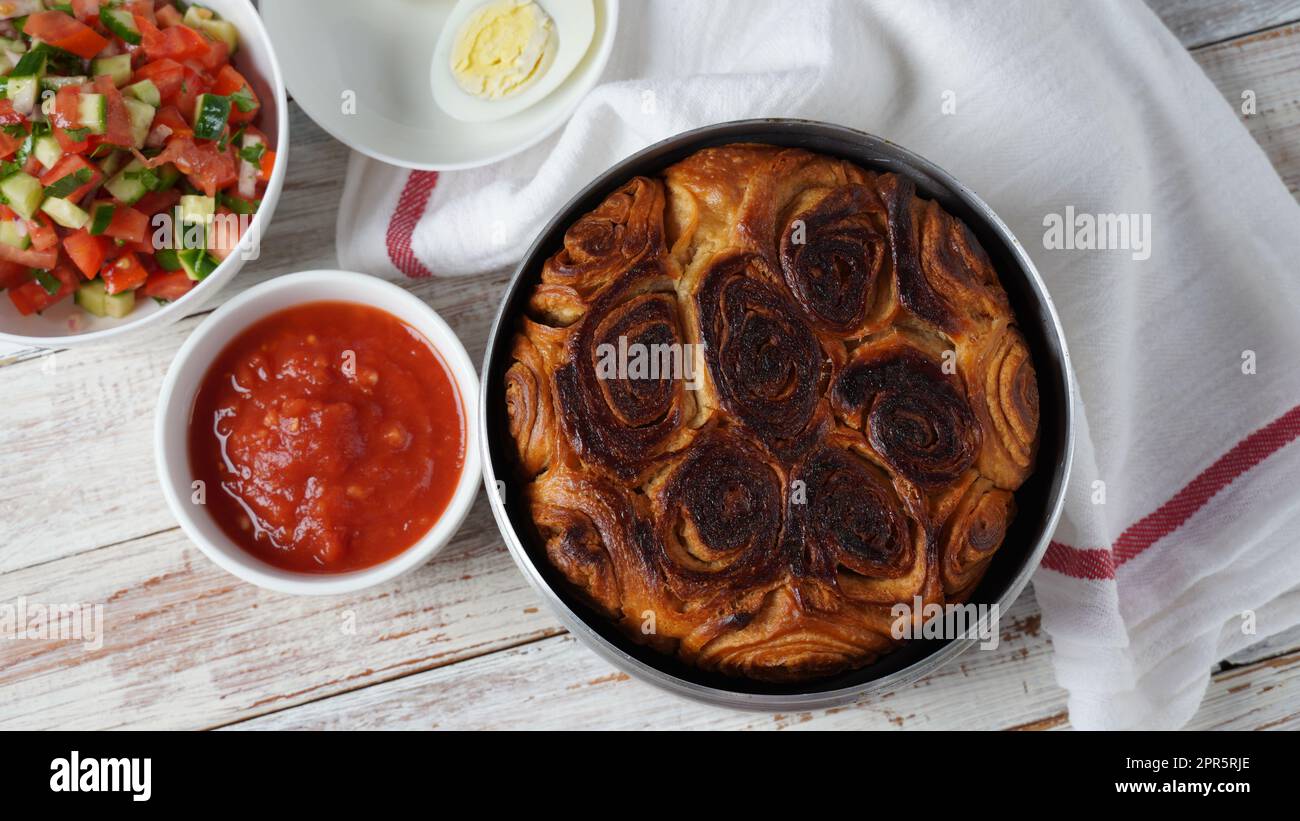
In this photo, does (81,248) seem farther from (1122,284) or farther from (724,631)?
(1122,284)

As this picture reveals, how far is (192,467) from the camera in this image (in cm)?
262

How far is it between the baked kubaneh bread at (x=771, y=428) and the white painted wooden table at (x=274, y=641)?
0.73m

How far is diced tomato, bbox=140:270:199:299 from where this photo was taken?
2.65 m

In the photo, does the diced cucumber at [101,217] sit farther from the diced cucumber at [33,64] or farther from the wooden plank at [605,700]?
the wooden plank at [605,700]

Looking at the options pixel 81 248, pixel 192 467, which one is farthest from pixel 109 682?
pixel 81 248

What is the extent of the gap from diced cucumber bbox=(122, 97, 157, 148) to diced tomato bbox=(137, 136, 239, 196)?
0.15ft

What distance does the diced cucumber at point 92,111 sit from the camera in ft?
8.08

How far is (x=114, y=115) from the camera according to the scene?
2.49 m

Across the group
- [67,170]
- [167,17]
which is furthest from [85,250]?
[167,17]

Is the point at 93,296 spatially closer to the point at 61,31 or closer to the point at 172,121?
the point at 172,121

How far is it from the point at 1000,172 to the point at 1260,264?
31.5 inches

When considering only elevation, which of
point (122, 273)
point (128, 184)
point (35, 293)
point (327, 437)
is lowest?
point (327, 437)

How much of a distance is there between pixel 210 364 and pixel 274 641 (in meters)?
0.82

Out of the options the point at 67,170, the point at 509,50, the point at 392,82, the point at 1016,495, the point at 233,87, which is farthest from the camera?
the point at 392,82
